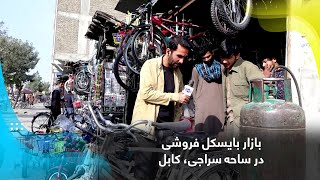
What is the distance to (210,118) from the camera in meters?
3.77

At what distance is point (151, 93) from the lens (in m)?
2.74

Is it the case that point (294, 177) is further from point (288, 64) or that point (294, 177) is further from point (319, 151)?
point (288, 64)

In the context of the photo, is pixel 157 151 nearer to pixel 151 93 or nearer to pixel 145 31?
pixel 151 93

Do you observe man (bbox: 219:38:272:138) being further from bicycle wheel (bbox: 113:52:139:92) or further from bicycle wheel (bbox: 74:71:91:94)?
bicycle wheel (bbox: 74:71:91:94)

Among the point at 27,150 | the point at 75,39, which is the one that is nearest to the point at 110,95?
the point at 27,150

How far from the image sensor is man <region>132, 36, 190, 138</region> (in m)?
2.74

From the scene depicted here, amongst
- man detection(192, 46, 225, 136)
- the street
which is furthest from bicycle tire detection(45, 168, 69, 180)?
man detection(192, 46, 225, 136)

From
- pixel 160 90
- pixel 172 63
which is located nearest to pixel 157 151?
pixel 160 90

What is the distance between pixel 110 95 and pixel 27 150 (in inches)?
138

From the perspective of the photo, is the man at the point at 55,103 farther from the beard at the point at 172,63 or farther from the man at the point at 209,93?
the beard at the point at 172,63

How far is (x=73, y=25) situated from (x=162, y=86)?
78.0 feet

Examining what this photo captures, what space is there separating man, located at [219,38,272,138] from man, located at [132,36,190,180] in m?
0.77

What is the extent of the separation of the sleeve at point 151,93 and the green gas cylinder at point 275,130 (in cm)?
62

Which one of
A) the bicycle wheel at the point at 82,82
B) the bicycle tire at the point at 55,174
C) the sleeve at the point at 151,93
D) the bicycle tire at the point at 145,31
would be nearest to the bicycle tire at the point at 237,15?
the bicycle tire at the point at 145,31
